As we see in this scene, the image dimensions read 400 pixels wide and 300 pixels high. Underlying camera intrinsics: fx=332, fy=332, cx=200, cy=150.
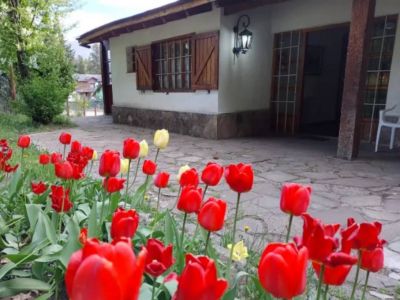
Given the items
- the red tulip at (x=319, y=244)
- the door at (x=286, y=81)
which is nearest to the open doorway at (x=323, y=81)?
the door at (x=286, y=81)

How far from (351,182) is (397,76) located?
2.56 m

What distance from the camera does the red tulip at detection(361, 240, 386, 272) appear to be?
656 mm

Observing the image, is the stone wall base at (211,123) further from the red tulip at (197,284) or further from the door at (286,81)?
the red tulip at (197,284)

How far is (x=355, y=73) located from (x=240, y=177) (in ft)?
12.5

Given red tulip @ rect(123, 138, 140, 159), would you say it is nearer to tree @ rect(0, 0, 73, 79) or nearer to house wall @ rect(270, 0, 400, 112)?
house wall @ rect(270, 0, 400, 112)

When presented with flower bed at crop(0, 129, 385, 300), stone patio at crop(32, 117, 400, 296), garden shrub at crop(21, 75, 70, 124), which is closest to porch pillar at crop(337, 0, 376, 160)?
stone patio at crop(32, 117, 400, 296)

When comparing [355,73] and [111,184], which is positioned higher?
[355,73]

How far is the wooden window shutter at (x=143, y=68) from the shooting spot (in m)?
7.23

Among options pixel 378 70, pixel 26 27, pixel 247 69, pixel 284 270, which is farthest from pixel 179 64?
pixel 284 270

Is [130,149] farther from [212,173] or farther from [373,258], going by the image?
[373,258]

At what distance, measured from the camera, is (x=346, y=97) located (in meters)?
4.19

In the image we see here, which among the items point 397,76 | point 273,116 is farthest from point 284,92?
point 397,76

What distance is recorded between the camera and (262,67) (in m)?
6.38

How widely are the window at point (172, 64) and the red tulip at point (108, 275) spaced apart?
20.5 ft
